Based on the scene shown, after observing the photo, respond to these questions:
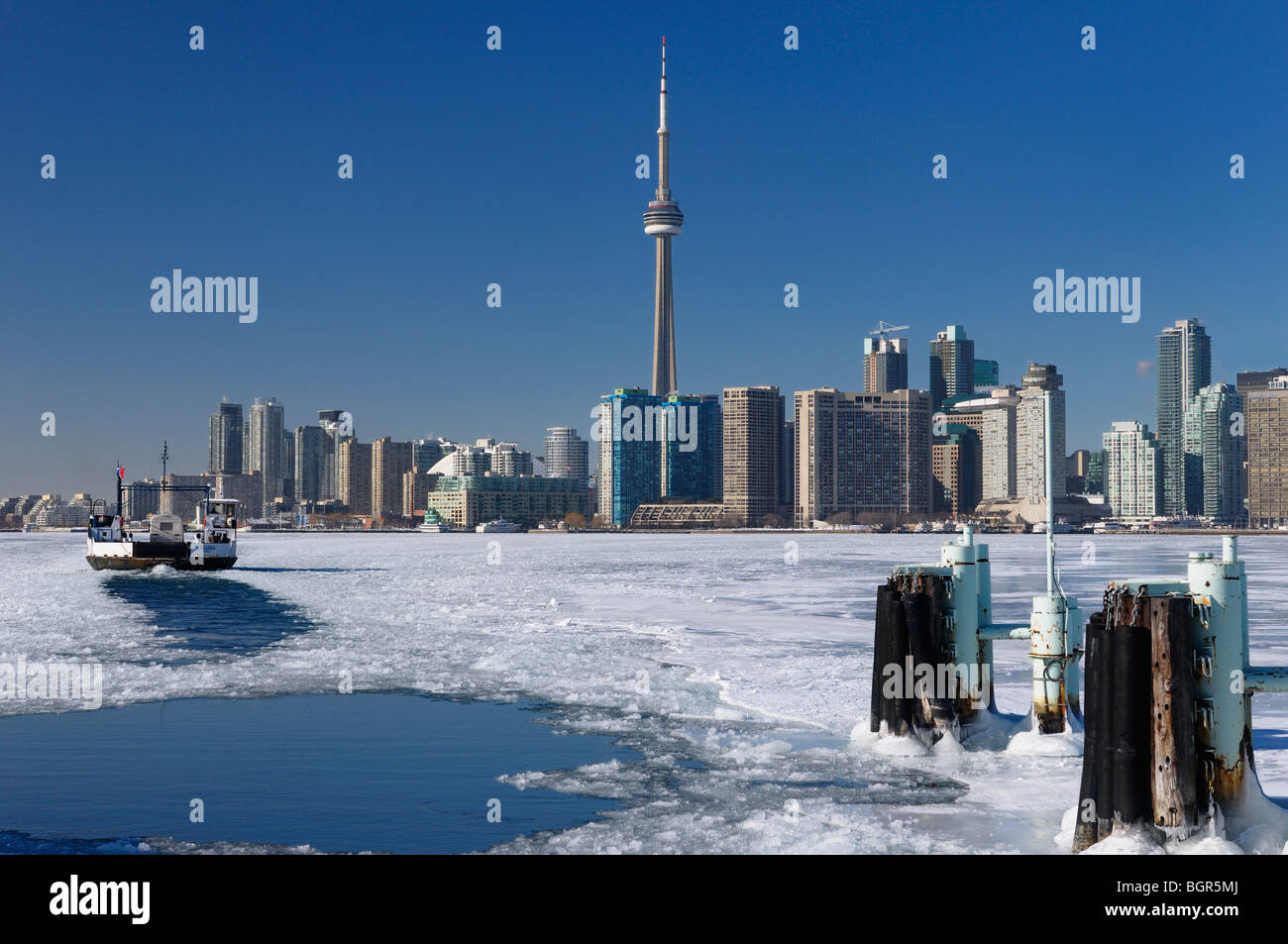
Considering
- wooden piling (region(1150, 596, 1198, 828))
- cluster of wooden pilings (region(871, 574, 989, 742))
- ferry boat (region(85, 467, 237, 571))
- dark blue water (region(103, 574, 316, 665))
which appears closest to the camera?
wooden piling (region(1150, 596, 1198, 828))

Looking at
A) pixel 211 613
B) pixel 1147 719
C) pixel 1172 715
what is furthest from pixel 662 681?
pixel 211 613

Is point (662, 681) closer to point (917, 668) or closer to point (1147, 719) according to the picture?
point (917, 668)

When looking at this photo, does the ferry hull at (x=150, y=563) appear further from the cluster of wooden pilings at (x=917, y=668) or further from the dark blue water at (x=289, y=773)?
the cluster of wooden pilings at (x=917, y=668)

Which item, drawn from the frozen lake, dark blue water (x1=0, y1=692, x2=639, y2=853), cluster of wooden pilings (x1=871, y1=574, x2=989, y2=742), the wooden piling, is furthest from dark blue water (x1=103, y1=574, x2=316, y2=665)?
the wooden piling

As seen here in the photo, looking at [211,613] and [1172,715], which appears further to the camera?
[211,613]

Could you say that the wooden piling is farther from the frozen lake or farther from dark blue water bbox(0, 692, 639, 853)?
dark blue water bbox(0, 692, 639, 853)

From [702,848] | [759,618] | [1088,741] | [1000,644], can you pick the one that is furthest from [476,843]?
[759,618]
